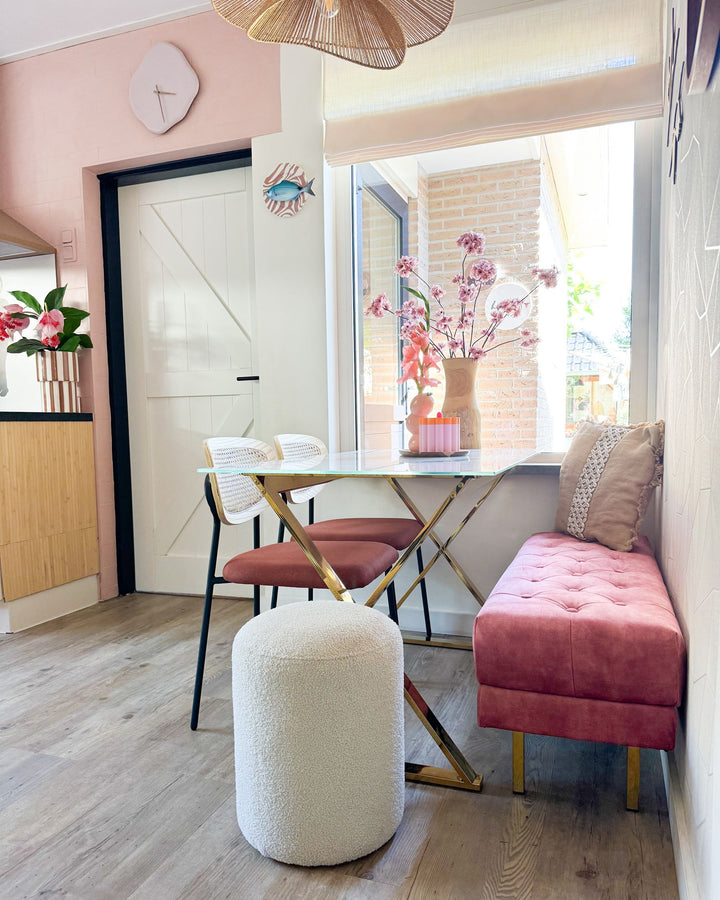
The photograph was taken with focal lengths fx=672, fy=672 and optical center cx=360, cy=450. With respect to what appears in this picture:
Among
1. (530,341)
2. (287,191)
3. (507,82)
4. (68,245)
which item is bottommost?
(530,341)

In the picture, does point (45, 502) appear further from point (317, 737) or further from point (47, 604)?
point (317, 737)

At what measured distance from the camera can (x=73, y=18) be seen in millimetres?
3309

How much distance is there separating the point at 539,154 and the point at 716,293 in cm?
209

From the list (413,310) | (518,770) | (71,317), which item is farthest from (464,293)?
(71,317)

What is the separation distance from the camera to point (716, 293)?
1083 mm

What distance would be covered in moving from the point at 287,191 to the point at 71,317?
1.30 m

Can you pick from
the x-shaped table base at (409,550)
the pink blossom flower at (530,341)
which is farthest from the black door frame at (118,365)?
the x-shaped table base at (409,550)

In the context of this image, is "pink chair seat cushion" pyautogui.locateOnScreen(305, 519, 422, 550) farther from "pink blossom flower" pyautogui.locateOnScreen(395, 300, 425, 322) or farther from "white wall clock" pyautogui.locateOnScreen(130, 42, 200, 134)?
"white wall clock" pyautogui.locateOnScreen(130, 42, 200, 134)

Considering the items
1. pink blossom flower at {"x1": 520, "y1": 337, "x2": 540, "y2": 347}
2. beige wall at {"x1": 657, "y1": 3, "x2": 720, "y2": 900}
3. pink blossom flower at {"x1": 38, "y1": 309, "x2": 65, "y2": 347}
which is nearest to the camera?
beige wall at {"x1": 657, "y1": 3, "x2": 720, "y2": 900}

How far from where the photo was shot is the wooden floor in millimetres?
1371

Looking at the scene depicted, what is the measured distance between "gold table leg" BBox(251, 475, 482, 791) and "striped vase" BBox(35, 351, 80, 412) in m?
2.25

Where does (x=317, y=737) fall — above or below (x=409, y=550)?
below

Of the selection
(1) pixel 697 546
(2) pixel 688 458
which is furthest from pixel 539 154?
(1) pixel 697 546

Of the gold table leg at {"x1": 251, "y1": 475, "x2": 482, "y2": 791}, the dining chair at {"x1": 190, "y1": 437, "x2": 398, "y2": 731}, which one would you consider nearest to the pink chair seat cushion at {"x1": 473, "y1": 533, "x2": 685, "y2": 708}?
the gold table leg at {"x1": 251, "y1": 475, "x2": 482, "y2": 791}
